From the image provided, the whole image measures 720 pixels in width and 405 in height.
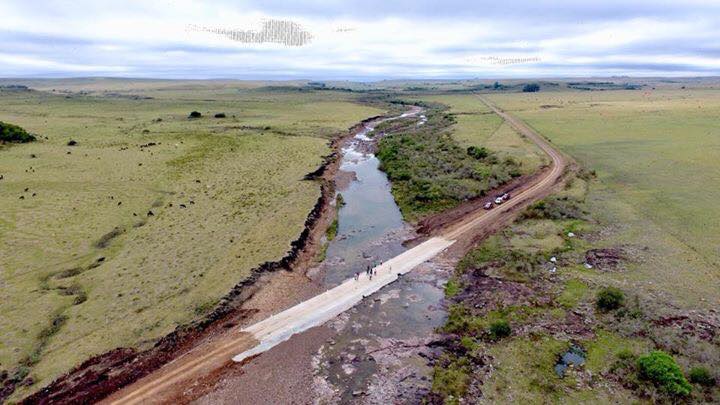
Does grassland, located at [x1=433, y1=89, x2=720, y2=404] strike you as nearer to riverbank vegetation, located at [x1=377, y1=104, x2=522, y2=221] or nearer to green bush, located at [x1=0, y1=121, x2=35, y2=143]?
riverbank vegetation, located at [x1=377, y1=104, x2=522, y2=221]

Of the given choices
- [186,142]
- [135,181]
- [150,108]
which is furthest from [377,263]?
[150,108]

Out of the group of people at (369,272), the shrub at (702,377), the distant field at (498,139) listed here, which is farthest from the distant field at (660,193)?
the group of people at (369,272)

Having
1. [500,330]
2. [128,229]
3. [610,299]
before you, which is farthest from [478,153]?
[128,229]

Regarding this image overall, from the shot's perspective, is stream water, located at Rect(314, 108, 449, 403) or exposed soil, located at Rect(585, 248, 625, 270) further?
exposed soil, located at Rect(585, 248, 625, 270)

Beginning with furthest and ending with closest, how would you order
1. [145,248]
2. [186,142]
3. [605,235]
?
[186,142], [605,235], [145,248]

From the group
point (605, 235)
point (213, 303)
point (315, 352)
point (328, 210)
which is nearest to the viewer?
point (315, 352)

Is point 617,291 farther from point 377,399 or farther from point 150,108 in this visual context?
point 150,108

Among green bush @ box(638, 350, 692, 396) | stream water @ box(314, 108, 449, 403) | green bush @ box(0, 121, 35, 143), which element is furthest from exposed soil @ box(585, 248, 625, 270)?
green bush @ box(0, 121, 35, 143)
